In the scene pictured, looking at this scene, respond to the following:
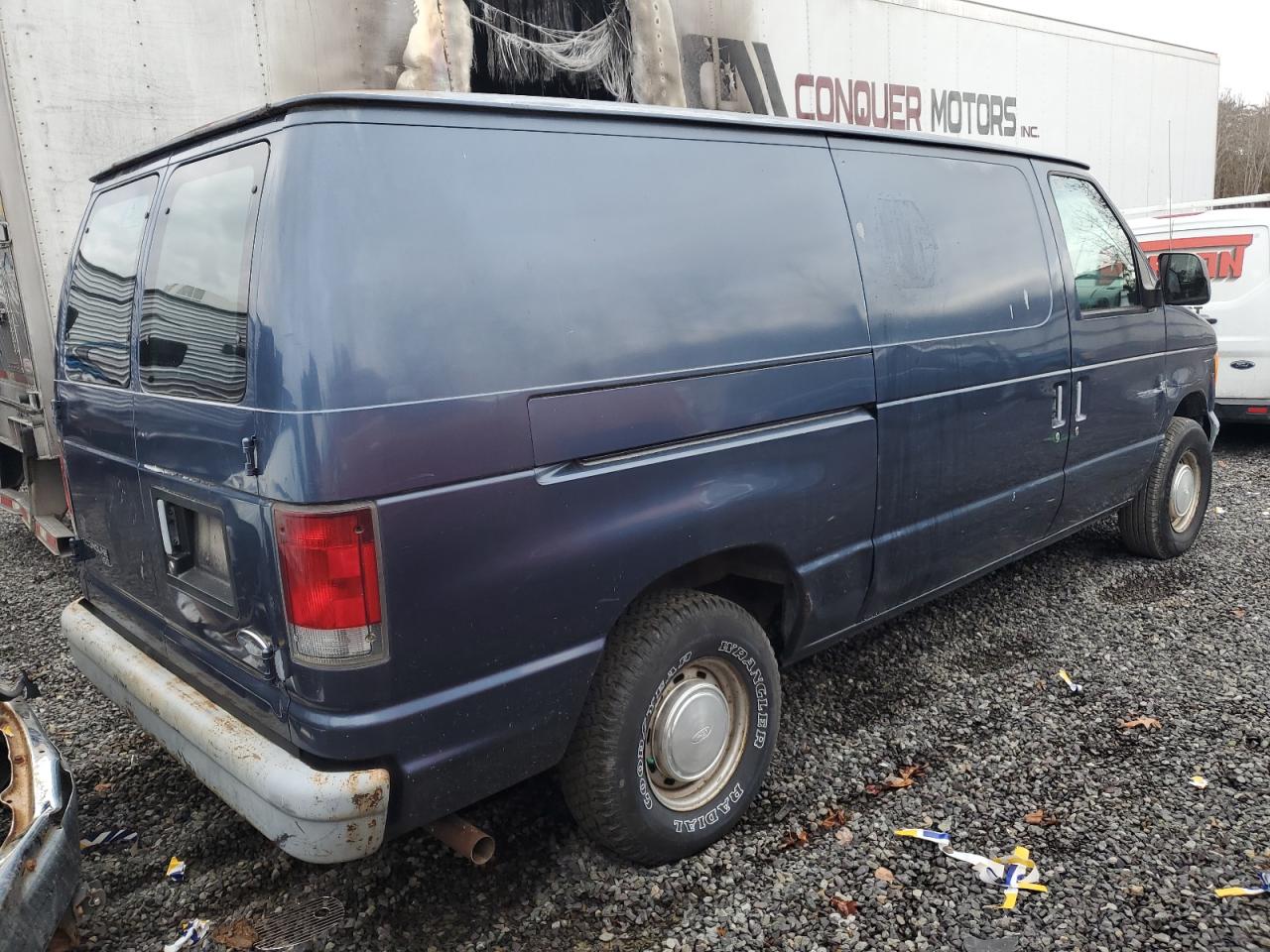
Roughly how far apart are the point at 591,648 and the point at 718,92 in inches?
203

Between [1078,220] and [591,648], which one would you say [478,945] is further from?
[1078,220]

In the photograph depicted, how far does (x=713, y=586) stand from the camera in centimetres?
302

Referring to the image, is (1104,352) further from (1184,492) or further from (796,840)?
(796,840)

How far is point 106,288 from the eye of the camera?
9.11 feet

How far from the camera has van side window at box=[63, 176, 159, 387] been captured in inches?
103

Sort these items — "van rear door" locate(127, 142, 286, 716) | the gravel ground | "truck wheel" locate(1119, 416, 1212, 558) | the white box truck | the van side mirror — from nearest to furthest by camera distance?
"van rear door" locate(127, 142, 286, 716) → the gravel ground → the white box truck → the van side mirror → "truck wheel" locate(1119, 416, 1212, 558)

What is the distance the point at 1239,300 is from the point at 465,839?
831 cm

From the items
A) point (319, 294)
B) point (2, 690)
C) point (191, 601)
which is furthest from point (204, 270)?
point (2, 690)

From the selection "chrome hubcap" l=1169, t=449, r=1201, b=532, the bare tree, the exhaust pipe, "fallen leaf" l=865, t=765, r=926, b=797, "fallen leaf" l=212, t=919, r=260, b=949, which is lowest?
"fallen leaf" l=865, t=765, r=926, b=797

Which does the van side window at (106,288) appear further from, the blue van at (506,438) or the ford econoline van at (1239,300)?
the ford econoline van at (1239,300)

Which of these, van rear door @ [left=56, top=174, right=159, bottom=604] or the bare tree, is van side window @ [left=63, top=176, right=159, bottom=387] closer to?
van rear door @ [left=56, top=174, right=159, bottom=604]

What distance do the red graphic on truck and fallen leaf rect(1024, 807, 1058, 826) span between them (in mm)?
6391

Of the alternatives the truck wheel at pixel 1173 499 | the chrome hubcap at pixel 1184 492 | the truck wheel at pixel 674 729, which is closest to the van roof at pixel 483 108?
the truck wheel at pixel 674 729

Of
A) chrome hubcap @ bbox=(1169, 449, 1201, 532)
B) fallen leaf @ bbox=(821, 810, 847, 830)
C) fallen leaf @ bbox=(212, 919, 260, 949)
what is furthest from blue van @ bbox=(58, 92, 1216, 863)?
chrome hubcap @ bbox=(1169, 449, 1201, 532)
